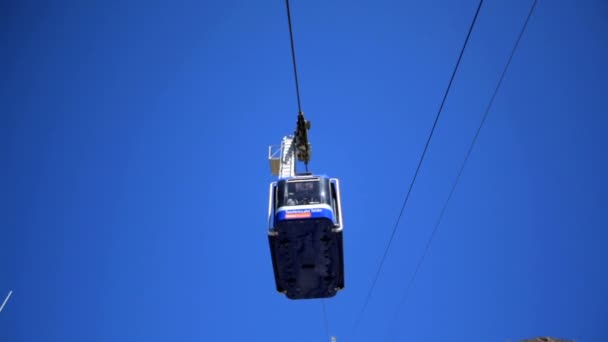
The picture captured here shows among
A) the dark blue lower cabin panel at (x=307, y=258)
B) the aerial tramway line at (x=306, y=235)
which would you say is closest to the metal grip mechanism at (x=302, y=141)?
the aerial tramway line at (x=306, y=235)

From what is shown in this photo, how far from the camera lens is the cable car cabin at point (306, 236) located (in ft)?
18.0

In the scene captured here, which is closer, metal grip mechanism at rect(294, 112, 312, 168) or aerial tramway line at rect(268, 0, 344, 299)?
aerial tramway line at rect(268, 0, 344, 299)

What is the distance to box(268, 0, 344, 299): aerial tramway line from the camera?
5.50 m

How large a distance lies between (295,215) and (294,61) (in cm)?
262

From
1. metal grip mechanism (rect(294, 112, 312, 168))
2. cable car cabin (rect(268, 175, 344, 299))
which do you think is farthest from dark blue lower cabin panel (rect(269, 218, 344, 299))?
metal grip mechanism (rect(294, 112, 312, 168))

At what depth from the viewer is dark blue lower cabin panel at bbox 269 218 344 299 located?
5.59 metres

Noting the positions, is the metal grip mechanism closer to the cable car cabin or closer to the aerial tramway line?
the aerial tramway line

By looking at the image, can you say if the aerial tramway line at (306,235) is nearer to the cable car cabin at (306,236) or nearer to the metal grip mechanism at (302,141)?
the cable car cabin at (306,236)

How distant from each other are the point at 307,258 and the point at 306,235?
0.59 meters

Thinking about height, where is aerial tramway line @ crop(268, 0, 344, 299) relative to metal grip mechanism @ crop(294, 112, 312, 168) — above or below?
below

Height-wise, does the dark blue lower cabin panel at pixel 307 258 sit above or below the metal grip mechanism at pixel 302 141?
below

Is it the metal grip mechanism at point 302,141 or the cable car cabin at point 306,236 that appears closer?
the cable car cabin at point 306,236

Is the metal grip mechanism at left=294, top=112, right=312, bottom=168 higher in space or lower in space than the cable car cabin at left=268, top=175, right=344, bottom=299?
higher

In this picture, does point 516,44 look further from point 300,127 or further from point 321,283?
point 321,283
